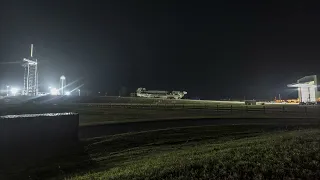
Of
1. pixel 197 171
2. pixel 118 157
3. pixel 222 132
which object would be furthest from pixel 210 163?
pixel 222 132

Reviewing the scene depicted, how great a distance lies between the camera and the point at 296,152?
8.59m

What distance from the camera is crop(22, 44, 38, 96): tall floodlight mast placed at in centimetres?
8125

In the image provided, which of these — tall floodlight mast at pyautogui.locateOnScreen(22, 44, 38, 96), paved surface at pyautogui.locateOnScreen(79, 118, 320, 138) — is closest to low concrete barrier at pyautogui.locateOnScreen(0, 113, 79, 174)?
paved surface at pyautogui.locateOnScreen(79, 118, 320, 138)

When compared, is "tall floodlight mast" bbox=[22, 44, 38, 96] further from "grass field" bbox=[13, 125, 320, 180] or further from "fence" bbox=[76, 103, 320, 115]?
"grass field" bbox=[13, 125, 320, 180]

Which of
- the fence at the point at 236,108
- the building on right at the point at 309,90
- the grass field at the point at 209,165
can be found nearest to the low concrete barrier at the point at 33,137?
the grass field at the point at 209,165

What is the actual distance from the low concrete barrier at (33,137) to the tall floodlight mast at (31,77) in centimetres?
6899

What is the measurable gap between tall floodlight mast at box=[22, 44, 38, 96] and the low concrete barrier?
69.0 metres

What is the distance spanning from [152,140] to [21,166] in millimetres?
7861

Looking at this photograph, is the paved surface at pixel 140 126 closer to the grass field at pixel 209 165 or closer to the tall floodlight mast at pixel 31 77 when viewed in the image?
the grass field at pixel 209 165

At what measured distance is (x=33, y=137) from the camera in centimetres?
1498

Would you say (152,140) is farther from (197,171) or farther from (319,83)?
(319,83)

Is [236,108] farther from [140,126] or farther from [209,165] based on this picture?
[209,165]

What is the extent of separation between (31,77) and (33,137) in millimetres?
79876

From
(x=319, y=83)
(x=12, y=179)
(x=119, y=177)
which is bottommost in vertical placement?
(x=12, y=179)
